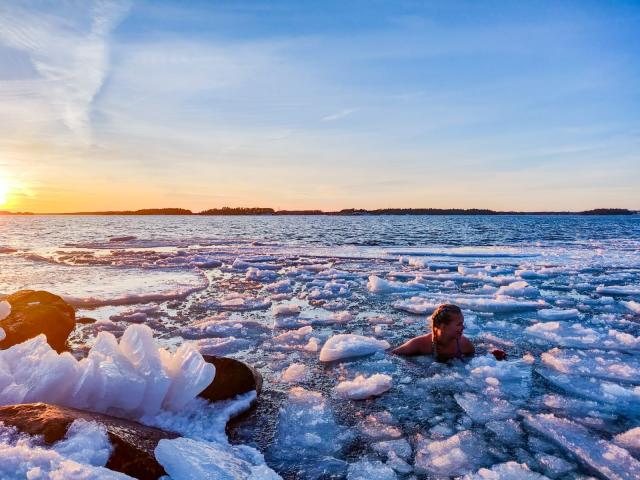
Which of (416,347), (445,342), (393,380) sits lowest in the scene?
(393,380)

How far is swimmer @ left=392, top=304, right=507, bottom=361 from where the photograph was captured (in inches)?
185

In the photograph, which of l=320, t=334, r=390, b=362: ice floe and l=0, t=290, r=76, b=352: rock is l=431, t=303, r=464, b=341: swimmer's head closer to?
l=320, t=334, r=390, b=362: ice floe

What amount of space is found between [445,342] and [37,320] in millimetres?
4608

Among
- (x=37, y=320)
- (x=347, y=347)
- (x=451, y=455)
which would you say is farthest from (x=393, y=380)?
(x=37, y=320)

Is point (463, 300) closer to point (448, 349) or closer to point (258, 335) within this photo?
point (448, 349)

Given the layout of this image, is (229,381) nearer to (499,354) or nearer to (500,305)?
(499,354)

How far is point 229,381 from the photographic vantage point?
3.64 metres

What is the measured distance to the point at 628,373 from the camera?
4.26 m

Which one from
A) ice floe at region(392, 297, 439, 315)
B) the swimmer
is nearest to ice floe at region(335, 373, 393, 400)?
the swimmer

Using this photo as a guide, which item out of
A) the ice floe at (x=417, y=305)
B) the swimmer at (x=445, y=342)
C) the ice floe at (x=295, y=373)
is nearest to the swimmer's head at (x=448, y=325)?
the swimmer at (x=445, y=342)

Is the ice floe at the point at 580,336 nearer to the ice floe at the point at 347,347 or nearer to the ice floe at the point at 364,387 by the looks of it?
the ice floe at the point at 347,347

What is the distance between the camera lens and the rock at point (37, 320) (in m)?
4.87

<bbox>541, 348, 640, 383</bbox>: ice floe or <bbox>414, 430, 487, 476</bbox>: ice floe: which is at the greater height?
<bbox>541, 348, 640, 383</bbox>: ice floe

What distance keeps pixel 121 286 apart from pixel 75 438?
8.18 metres
